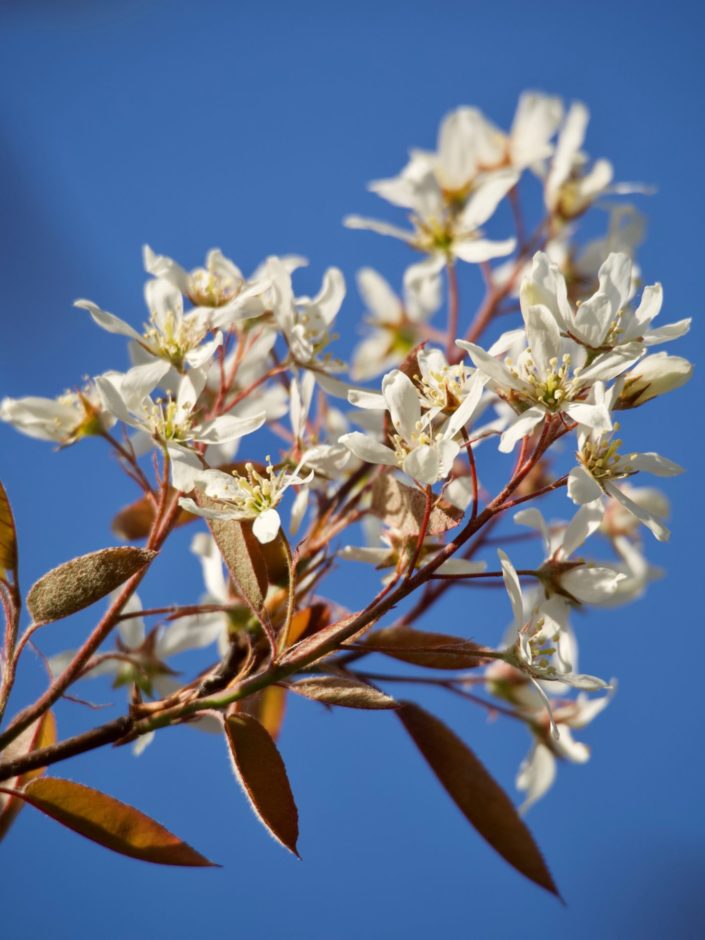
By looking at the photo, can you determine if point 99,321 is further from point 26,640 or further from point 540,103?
point 540,103

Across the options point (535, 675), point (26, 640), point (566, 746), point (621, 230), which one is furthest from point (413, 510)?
point (621, 230)

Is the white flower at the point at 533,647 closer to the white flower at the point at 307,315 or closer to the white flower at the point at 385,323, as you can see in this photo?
the white flower at the point at 307,315

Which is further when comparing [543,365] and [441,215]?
[441,215]

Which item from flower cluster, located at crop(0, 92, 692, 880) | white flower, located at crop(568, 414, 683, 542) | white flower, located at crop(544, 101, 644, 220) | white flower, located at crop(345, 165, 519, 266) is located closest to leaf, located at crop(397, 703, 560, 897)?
flower cluster, located at crop(0, 92, 692, 880)

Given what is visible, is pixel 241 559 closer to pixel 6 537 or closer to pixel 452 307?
pixel 6 537

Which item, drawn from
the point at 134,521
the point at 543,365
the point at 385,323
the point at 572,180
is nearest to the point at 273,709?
the point at 134,521

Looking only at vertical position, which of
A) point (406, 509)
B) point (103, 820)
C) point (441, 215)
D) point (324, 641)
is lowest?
point (103, 820)

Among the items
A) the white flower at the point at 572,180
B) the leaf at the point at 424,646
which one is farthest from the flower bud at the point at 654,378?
the white flower at the point at 572,180

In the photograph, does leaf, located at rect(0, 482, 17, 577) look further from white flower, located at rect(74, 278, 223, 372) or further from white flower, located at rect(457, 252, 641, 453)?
white flower, located at rect(457, 252, 641, 453)
